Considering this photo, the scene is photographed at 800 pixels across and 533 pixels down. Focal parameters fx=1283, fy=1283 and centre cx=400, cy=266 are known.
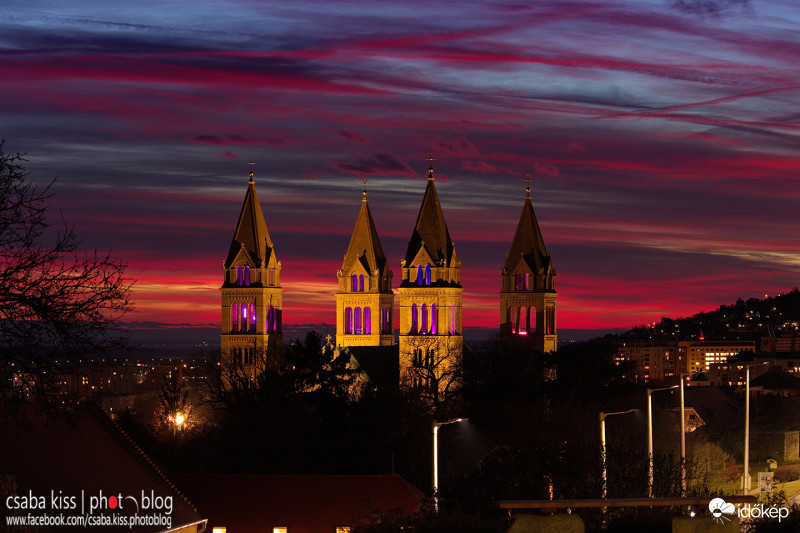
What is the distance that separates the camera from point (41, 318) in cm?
2123

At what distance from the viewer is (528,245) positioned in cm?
11488

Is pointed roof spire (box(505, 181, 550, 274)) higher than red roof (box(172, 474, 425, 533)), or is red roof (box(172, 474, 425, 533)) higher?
pointed roof spire (box(505, 181, 550, 274))

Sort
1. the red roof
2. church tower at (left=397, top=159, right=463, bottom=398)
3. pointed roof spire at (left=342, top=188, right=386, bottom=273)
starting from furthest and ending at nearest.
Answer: pointed roof spire at (left=342, top=188, right=386, bottom=273) → church tower at (left=397, top=159, right=463, bottom=398) → the red roof

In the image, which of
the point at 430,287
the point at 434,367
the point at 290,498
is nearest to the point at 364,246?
the point at 430,287

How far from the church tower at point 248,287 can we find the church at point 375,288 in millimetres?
89

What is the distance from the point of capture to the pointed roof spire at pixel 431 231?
10688 centimetres

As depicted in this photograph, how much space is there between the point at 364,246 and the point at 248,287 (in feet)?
36.3

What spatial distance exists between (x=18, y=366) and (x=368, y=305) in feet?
305

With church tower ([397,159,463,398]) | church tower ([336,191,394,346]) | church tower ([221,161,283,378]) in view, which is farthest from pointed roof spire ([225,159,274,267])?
church tower ([397,159,463,398])

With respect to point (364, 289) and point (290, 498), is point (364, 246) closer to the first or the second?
point (364, 289)

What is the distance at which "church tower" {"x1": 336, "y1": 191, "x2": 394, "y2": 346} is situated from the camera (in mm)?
112812

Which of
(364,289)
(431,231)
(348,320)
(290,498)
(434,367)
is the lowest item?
(290,498)

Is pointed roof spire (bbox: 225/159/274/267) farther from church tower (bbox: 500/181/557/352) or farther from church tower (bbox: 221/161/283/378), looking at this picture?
church tower (bbox: 500/181/557/352)

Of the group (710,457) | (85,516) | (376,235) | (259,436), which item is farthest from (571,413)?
(376,235)
